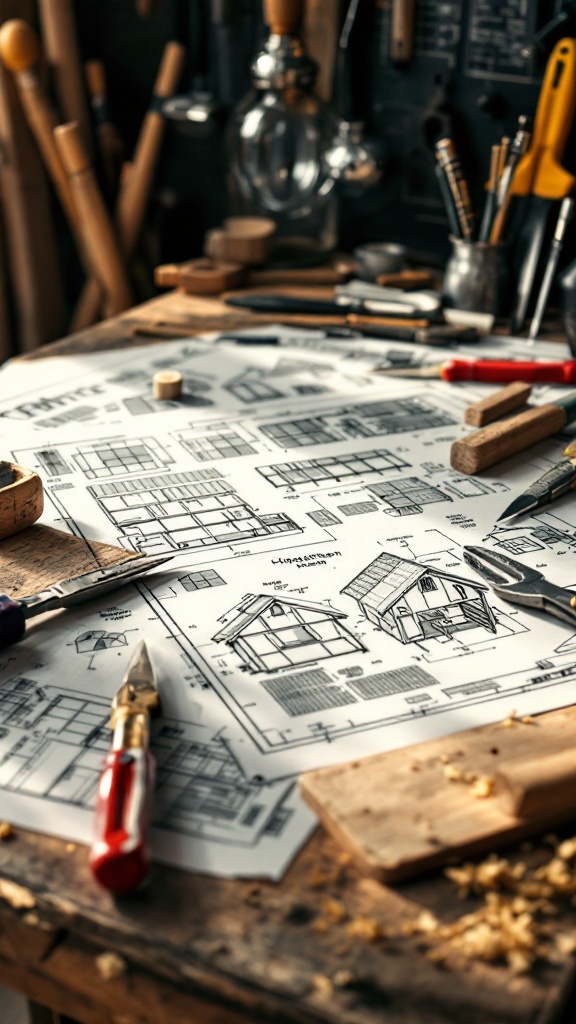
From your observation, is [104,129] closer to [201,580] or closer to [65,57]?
[65,57]

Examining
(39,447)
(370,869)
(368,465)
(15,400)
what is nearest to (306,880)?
(370,869)

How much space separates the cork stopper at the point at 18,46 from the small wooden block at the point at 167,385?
93cm

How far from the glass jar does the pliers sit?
1.18 meters

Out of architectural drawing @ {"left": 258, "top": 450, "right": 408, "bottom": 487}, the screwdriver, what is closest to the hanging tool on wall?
the screwdriver

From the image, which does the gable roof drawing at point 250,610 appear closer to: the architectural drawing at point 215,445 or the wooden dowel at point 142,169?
the architectural drawing at point 215,445

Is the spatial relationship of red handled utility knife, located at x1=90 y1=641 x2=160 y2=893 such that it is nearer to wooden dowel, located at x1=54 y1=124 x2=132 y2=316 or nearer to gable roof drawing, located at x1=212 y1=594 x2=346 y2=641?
gable roof drawing, located at x1=212 y1=594 x2=346 y2=641

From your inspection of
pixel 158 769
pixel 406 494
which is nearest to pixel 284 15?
pixel 406 494

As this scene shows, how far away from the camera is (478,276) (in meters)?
1.76

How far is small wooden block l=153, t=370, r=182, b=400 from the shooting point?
1.45 metres

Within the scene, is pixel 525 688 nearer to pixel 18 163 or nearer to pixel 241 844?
pixel 241 844

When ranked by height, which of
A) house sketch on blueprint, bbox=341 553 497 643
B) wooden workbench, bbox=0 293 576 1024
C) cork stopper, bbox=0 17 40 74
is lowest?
wooden workbench, bbox=0 293 576 1024

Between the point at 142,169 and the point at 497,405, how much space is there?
4.06 ft

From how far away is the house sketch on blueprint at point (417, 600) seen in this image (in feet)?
3.09

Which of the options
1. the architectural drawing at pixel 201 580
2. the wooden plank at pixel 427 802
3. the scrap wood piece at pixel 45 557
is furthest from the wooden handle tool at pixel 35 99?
the wooden plank at pixel 427 802
